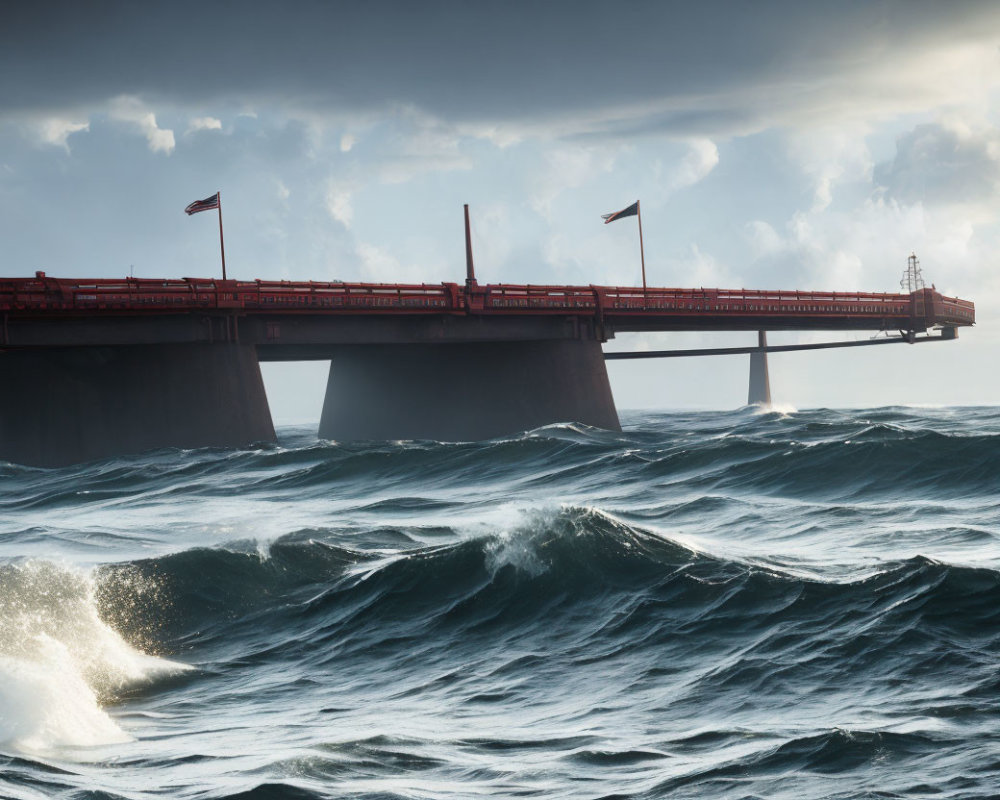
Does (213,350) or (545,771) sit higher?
(213,350)

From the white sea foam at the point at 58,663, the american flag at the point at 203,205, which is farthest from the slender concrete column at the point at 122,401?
the white sea foam at the point at 58,663

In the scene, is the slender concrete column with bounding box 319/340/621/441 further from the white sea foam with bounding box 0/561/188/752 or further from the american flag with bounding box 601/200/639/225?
the white sea foam with bounding box 0/561/188/752

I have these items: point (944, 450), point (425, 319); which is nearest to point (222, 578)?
point (944, 450)

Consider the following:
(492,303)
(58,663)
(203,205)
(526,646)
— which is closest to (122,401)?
(203,205)

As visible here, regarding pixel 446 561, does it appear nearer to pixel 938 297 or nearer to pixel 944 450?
pixel 944 450

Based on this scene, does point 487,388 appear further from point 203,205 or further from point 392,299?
point 203,205

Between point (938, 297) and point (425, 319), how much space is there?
3597 cm

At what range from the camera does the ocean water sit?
10.2 m

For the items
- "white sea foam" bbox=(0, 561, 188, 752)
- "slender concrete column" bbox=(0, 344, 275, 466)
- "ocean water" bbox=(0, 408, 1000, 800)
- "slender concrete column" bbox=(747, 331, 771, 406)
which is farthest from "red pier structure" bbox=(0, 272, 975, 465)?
"slender concrete column" bbox=(747, 331, 771, 406)

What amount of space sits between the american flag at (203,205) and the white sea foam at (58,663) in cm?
3070

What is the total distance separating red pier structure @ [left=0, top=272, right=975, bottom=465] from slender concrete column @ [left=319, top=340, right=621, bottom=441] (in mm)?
64

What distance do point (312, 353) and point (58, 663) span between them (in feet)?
139

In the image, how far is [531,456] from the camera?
3891cm

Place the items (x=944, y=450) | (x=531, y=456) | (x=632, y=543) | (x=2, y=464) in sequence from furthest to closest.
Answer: (x=2, y=464), (x=531, y=456), (x=944, y=450), (x=632, y=543)
